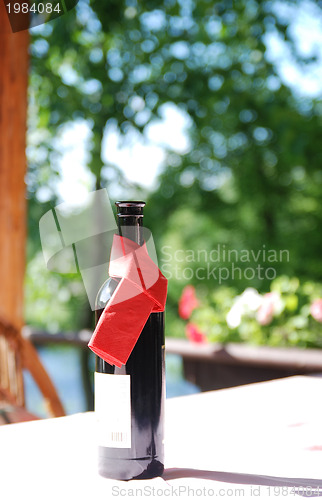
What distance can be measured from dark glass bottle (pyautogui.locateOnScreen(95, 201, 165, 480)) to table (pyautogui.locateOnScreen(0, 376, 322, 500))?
0.07 ft

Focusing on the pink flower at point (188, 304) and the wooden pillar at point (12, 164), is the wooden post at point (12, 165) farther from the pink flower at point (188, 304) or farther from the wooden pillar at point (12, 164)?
the pink flower at point (188, 304)

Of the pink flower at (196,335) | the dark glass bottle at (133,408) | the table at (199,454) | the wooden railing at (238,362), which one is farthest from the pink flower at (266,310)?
the dark glass bottle at (133,408)

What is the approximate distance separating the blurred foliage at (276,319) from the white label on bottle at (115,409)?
5.94 ft

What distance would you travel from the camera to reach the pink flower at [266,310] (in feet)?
8.38

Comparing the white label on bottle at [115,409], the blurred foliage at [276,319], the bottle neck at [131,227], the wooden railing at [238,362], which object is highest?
A: the bottle neck at [131,227]

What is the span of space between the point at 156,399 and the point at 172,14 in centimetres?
283

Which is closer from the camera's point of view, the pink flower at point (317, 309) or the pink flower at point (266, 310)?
the pink flower at point (317, 309)

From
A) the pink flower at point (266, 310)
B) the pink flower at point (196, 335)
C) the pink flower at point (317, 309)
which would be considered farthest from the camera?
the pink flower at point (196, 335)

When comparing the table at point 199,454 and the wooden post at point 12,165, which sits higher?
the wooden post at point 12,165

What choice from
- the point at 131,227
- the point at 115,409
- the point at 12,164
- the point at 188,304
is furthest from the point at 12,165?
the point at 115,409

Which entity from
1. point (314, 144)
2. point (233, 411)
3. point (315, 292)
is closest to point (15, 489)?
point (233, 411)

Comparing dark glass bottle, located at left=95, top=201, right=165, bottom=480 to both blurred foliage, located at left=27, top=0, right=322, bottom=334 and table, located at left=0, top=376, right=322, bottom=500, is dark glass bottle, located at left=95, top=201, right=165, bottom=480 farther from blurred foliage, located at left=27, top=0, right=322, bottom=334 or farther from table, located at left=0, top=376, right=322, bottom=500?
blurred foliage, located at left=27, top=0, right=322, bottom=334

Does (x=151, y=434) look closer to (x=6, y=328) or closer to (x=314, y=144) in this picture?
(x=6, y=328)

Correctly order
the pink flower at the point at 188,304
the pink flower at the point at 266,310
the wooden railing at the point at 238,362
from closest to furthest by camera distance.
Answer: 1. the wooden railing at the point at 238,362
2. the pink flower at the point at 266,310
3. the pink flower at the point at 188,304
